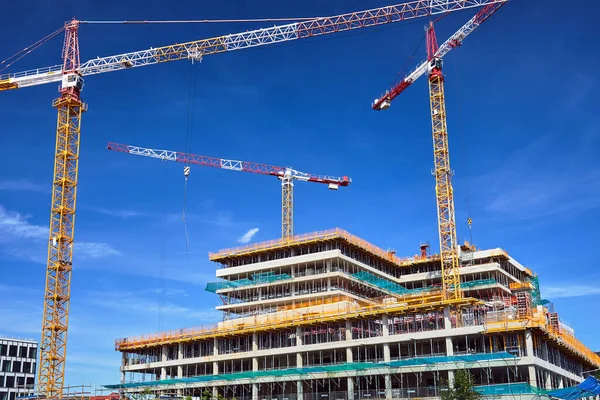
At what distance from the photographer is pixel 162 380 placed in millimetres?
109125

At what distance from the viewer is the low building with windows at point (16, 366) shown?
178m

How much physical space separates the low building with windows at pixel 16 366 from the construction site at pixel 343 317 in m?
75.2

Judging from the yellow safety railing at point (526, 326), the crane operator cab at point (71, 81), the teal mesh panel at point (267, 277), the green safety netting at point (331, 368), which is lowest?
the green safety netting at point (331, 368)

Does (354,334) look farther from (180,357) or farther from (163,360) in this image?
(163,360)

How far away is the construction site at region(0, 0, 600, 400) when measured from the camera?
87.0m

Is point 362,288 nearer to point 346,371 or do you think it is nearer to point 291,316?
point 291,316

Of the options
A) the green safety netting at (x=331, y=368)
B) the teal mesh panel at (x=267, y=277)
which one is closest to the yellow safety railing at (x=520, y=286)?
the teal mesh panel at (x=267, y=277)

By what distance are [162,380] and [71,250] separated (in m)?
25.8

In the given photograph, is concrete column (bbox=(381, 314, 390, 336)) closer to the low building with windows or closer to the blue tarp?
the blue tarp

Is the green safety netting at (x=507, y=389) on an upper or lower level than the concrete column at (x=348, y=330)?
lower

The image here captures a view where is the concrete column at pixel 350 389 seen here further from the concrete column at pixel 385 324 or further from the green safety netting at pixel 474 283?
the green safety netting at pixel 474 283

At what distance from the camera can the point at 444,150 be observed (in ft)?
361

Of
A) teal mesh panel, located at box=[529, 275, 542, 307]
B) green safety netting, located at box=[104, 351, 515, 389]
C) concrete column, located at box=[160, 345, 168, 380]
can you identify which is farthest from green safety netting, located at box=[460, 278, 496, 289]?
concrete column, located at box=[160, 345, 168, 380]

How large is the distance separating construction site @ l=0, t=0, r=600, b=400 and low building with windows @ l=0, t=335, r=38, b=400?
7523cm
